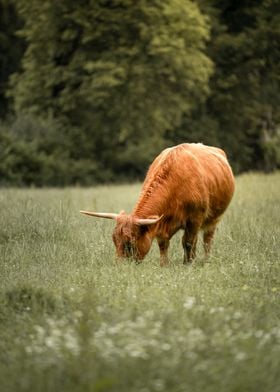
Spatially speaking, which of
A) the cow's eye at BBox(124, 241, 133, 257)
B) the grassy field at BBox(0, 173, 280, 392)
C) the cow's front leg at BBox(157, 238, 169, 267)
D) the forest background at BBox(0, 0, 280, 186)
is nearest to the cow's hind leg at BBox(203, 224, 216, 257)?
the grassy field at BBox(0, 173, 280, 392)

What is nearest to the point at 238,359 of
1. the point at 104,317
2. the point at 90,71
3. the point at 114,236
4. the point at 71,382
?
the point at 71,382

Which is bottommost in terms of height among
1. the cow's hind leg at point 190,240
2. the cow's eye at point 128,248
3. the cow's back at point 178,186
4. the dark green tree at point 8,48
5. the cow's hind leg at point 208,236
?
the dark green tree at point 8,48

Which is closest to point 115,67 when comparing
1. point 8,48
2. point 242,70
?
point 242,70

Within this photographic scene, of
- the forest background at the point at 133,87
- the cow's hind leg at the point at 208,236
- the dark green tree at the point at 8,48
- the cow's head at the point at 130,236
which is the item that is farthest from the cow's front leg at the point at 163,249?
the dark green tree at the point at 8,48

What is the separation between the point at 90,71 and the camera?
99.2 feet

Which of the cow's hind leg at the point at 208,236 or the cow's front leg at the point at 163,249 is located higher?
the cow's front leg at the point at 163,249

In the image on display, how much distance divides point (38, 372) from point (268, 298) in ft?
9.97

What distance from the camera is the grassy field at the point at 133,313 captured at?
4.91 meters

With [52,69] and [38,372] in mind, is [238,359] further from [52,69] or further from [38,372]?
[52,69]

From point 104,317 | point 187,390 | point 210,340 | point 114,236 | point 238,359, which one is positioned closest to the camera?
point 187,390

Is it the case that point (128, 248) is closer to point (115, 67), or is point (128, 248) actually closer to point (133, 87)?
point (115, 67)

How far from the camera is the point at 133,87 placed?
97.7 ft

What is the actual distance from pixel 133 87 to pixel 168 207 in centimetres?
2024

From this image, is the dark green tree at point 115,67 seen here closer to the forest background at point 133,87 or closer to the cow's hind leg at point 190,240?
the forest background at point 133,87
